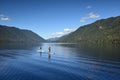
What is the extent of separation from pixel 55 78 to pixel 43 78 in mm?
2354

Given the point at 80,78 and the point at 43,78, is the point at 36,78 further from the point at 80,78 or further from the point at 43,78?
the point at 80,78

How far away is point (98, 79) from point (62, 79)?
6.97m

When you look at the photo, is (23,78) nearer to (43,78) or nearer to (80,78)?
(43,78)

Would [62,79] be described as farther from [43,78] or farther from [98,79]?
[98,79]

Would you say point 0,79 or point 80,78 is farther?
point 80,78

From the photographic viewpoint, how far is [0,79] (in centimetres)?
2802

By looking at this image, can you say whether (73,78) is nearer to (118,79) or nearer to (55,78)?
(55,78)

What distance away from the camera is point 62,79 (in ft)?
95.2

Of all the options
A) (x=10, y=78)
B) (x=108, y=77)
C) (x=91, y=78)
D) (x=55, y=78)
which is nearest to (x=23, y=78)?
(x=10, y=78)

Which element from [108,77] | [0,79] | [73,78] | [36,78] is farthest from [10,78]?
[108,77]

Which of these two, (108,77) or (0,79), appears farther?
(108,77)

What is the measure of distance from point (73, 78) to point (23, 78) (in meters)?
9.75

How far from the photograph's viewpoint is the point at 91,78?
29.8 meters

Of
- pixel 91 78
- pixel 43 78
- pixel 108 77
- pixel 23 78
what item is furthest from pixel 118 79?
pixel 23 78
